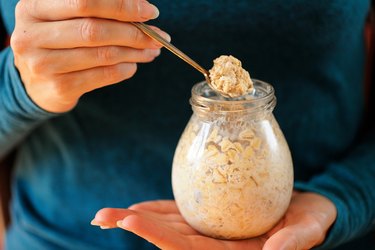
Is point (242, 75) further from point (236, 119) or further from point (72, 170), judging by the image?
point (72, 170)

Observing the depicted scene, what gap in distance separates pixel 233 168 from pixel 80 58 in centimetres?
26

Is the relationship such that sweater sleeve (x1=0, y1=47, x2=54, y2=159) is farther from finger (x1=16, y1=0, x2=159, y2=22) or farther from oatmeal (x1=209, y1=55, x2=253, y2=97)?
oatmeal (x1=209, y1=55, x2=253, y2=97)

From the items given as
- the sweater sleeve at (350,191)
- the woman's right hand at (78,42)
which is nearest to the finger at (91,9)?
the woman's right hand at (78,42)

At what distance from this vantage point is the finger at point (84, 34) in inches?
23.6

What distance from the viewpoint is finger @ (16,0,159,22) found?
0.58 m

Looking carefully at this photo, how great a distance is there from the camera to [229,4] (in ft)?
2.60

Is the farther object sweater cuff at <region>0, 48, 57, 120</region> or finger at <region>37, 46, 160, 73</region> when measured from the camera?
sweater cuff at <region>0, 48, 57, 120</region>

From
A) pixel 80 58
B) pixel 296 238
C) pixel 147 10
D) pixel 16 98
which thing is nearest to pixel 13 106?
pixel 16 98

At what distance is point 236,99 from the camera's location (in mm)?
711

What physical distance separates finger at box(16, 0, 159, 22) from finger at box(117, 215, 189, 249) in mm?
258

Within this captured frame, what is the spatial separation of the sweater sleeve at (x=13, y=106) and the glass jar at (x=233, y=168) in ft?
0.86

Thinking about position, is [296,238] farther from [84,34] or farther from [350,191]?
[84,34]

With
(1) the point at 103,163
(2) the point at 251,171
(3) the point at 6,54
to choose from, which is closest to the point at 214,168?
(2) the point at 251,171

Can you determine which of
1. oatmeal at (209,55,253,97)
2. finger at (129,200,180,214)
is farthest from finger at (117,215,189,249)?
oatmeal at (209,55,253,97)
